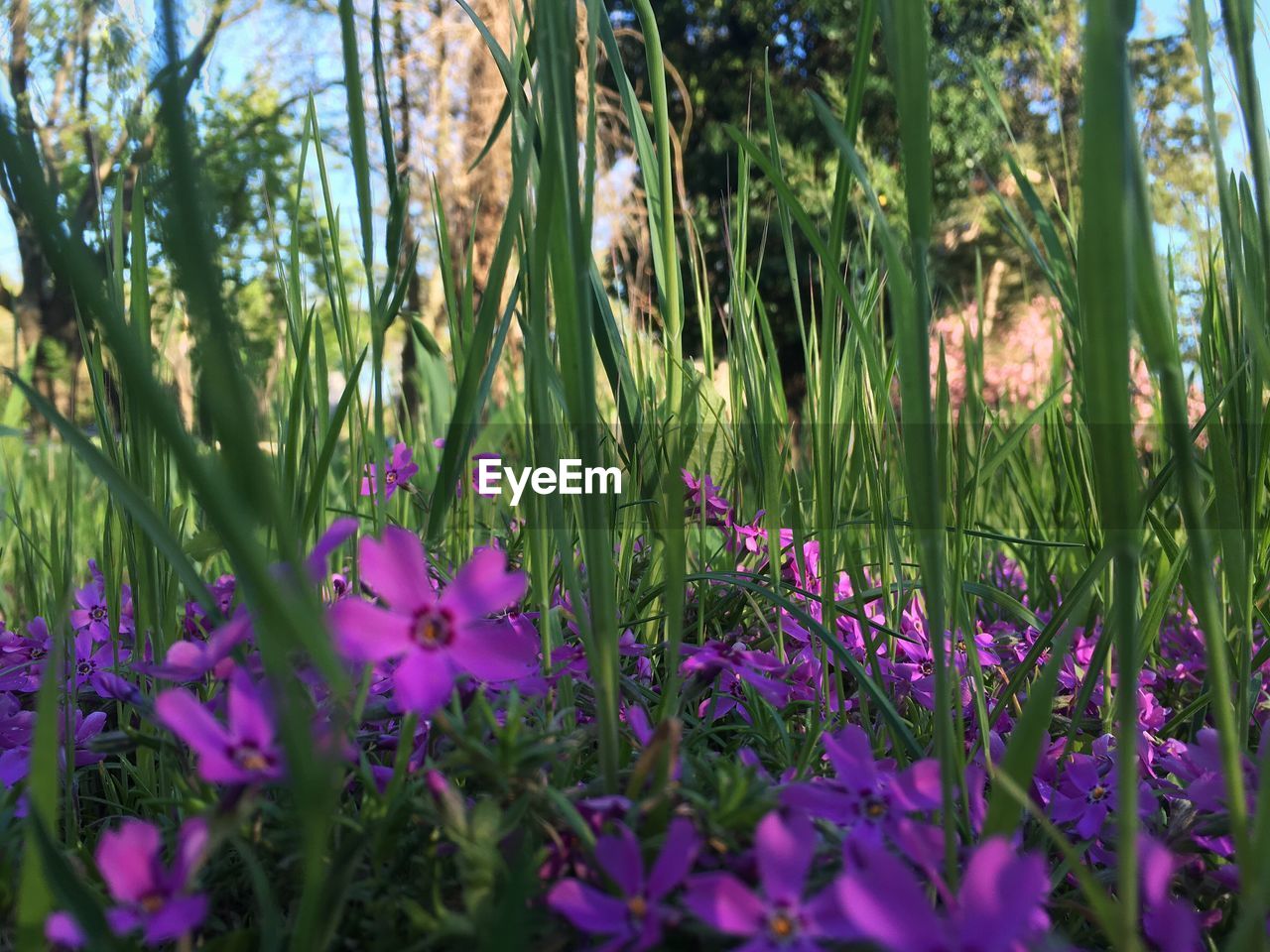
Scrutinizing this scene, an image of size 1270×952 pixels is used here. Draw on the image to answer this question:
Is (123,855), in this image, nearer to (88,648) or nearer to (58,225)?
(58,225)

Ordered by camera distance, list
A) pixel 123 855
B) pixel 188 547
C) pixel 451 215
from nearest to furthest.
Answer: pixel 123 855
pixel 188 547
pixel 451 215

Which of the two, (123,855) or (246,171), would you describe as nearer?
(123,855)

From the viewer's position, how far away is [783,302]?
10391 mm

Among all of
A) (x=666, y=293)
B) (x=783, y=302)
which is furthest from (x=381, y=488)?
(x=783, y=302)

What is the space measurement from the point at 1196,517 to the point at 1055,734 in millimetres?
472

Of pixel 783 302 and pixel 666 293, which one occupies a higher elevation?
pixel 783 302

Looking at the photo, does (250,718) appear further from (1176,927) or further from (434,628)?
(1176,927)

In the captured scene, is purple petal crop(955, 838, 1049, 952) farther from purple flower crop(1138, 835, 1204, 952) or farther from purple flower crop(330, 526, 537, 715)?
purple flower crop(330, 526, 537, 715)

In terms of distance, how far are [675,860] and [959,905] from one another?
98 mm

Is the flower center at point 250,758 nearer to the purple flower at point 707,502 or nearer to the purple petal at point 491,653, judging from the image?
the purple petal at point 491,653

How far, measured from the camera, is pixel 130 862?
310 millimetres

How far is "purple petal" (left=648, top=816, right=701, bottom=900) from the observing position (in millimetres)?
331

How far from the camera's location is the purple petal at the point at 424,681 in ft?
1.11

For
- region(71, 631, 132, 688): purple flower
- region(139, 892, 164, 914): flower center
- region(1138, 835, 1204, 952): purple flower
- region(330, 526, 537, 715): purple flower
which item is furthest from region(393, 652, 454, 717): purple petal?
region(71, 631, 132, 688): purple flower
